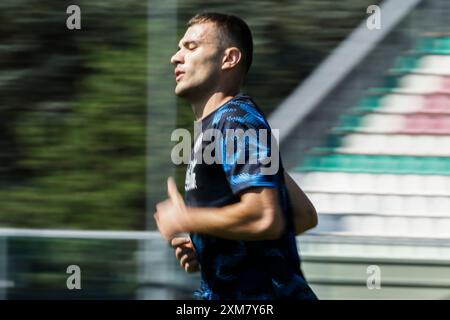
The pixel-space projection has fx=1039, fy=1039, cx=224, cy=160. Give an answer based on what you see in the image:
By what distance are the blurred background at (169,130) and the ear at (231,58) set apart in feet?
4.95

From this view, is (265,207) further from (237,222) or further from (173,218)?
(173,218)

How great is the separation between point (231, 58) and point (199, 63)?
0.10 meters

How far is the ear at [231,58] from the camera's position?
3.26 meters

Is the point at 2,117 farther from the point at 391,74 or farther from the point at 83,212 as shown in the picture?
the point at 391,74

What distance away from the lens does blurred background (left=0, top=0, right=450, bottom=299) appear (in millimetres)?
4680

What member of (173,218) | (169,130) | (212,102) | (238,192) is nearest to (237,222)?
(238,192)

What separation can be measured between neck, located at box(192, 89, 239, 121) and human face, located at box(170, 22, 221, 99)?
0.07 ft

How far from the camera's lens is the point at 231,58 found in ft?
10.7

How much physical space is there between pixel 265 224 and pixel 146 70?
2028mm

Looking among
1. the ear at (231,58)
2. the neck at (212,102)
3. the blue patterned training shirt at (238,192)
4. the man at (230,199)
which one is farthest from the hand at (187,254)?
the ear at (231,58)

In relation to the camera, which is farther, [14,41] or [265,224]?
[14,41]

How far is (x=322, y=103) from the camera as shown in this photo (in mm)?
4871

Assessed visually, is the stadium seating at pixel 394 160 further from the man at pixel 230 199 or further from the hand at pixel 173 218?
the hand at pixel 173 218
